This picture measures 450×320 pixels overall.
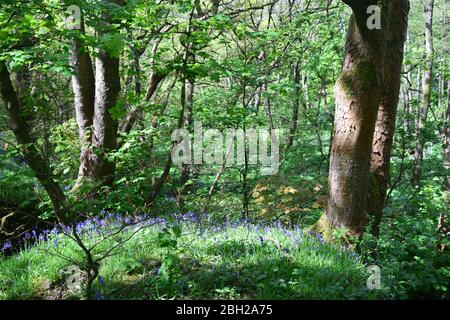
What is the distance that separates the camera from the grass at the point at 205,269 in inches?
128

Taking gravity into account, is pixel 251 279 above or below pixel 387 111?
below

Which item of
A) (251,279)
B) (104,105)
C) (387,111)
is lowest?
(251,279)

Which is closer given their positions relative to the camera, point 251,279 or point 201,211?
point 251,279

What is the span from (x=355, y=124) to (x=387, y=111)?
38.4 inches

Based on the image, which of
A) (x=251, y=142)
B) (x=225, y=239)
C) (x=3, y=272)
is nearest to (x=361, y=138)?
(x=225, y=239)

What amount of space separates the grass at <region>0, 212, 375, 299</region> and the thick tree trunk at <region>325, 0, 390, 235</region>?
591 mm

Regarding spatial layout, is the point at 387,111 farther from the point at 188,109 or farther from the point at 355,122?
the point at 188,109

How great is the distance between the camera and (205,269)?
3619 mm

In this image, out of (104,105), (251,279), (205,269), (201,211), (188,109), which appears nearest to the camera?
(251,279)

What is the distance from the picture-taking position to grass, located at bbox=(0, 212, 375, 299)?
128 inches
